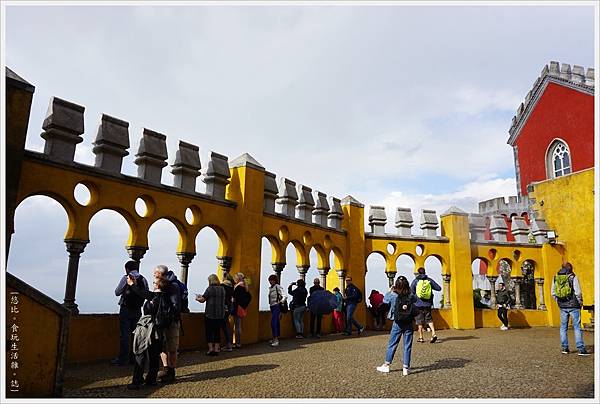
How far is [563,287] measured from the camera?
8.45 meters

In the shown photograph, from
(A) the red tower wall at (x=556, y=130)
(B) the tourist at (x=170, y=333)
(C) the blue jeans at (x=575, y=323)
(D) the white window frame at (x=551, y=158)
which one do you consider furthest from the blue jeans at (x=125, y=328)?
(D) the white window frame at (x=551, y=158)

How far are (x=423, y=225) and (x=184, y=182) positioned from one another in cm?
856

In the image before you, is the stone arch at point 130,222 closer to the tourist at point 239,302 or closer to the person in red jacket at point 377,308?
the tourist at point 239,302

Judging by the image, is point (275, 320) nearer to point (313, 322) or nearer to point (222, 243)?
point (313, 322)

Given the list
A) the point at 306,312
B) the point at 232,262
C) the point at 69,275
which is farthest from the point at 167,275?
the point at 306,312

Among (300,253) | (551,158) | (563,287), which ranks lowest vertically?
(563,287)

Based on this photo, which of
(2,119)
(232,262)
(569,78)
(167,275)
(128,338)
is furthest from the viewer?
(569,78)

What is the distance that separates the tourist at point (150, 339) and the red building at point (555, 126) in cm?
2023

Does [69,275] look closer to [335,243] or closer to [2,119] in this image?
[2,119]

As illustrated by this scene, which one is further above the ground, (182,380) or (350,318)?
(350,318)

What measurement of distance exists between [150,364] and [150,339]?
341 millimetres

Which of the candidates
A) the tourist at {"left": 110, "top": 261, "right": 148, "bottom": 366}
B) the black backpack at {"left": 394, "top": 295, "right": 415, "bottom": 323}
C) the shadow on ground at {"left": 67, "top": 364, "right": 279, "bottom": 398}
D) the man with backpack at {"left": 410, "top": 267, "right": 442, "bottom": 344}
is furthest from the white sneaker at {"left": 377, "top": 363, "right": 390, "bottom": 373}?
the man with backpack at {"left": 410, "top": 267, "right": 442, "bottom": 344}

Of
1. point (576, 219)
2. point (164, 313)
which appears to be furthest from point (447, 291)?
point (164, 313)

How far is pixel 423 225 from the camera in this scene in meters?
15.2
